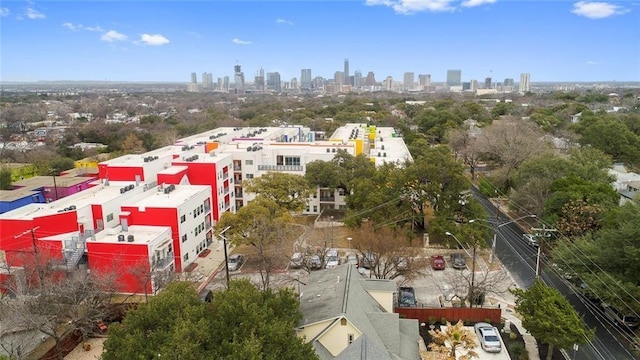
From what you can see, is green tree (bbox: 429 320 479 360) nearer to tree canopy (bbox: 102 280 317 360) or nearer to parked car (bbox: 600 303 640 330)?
tree canopy (bbox: 102 280 317 360)

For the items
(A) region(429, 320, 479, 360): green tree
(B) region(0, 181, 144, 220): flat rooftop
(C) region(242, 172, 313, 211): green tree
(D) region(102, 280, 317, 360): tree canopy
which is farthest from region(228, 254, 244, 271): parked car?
(A) region(429, 320, 479, 360): green tree

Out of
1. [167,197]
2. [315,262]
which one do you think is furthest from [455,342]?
[167,197]

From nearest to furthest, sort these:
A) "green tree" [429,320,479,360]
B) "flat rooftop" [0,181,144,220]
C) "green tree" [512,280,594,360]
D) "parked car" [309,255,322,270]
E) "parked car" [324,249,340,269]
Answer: "green tree" [429,320,479,360] → "green tree" [512,280,594,360] → "flat rooftop" [0,181,144,220] → "parked car" [309,255,322,270] → "parked car" [324,249,340,269]

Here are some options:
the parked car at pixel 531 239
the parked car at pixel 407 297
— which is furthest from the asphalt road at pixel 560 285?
the parked car at pixel 407 297

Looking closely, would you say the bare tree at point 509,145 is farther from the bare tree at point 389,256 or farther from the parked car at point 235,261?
the parked car at point 235,261

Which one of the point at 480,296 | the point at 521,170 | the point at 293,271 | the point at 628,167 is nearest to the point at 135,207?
the point at 293,271

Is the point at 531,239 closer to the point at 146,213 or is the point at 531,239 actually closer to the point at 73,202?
the point at 146,213

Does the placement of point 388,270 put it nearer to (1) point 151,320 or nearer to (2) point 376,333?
(2) point 376,333
